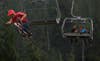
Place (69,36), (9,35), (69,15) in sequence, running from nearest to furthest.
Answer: (9,35) → (69,36) → (69,15)

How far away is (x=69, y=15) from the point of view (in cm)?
277

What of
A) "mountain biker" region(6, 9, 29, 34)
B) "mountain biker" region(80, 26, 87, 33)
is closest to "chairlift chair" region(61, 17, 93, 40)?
"mountain biker" region(80, 26, 87, 33)

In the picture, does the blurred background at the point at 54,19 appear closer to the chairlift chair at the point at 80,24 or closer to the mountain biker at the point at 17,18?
the chairlift chair at the point at 80,24

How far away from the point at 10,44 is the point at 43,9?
96cm

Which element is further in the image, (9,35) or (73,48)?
(73,48)

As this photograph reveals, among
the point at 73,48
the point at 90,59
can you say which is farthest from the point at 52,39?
the point at 90,59

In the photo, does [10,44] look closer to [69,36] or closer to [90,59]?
[69,36]

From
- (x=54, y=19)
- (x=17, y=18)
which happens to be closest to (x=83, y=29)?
(x=54, y=19)

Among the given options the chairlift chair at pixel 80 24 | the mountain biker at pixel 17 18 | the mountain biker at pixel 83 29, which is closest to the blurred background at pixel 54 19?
the chairlift chair at pixel 80 24

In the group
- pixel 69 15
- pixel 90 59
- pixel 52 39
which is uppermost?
pixel 69 15

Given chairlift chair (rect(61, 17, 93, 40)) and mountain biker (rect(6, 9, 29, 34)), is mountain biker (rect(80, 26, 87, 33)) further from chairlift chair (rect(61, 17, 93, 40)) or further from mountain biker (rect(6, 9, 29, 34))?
mountain biker (rect(6, 9, 29, 34))

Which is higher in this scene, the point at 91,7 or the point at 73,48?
the point at 91,7

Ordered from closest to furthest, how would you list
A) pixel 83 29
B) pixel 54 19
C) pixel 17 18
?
pixel 17 18, pixel 83 29, pixel 54 19

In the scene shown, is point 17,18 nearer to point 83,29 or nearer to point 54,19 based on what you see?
point 83,29
